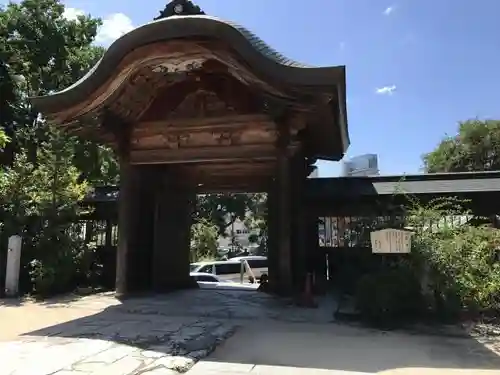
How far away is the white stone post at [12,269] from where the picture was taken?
1030 cm

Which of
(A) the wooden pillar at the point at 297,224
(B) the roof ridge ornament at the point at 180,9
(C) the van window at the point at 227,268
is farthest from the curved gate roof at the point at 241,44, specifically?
(C) the van window at the point at 227,268

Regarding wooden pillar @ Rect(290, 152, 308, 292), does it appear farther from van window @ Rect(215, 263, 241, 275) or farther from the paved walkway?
van window @ Rect(215, 263, 241, 275)

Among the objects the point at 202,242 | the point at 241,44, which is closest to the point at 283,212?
the point at 241,44

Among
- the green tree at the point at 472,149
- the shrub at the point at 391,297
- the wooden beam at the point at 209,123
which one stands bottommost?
the shrub at the point at 391,297

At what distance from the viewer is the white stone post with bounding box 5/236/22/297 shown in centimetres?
1030

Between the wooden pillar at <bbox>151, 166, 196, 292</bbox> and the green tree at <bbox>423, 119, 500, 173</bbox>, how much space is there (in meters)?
21.1

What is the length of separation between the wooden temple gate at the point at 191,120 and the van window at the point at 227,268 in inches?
374

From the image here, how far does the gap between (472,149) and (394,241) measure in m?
24.3

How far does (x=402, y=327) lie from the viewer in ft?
22.5

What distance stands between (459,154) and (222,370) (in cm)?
2791

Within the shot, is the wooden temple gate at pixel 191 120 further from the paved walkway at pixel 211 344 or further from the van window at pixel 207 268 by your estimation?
the van window at pixel 207 268

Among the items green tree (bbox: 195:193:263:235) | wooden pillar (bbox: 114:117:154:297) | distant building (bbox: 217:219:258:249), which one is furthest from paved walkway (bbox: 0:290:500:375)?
distant building (bbox: 217:219:258:249)

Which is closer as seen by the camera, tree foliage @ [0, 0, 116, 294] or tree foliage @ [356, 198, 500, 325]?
tree foliage @ [356, 198, 500, 325]

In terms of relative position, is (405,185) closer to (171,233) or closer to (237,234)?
(171,233)
